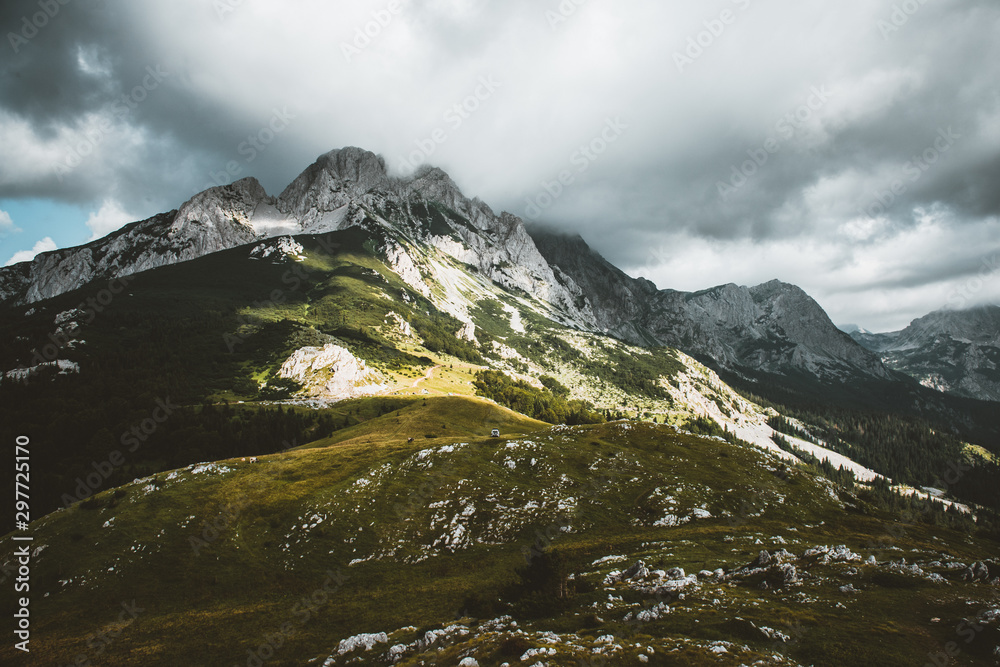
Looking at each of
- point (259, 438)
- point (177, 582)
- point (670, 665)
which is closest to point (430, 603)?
point (670, 665)

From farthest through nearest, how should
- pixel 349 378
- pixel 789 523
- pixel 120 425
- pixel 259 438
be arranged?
1. pixel 349 378
2. pixel 120 425
3. pixel 259 438
4. pixel 789 523

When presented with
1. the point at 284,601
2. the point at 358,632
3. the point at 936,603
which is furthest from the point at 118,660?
the point at 936,603

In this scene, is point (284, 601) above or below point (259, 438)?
below

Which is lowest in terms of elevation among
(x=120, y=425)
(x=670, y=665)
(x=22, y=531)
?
(x=670, y=665)

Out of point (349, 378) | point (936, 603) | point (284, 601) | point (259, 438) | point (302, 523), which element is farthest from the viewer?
point (349, 378)

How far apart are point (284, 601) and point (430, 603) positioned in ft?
51.8

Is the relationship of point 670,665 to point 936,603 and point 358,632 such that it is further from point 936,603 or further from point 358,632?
point 358,632

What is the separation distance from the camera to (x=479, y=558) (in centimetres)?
4788

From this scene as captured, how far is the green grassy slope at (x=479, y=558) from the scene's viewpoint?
26.3 m

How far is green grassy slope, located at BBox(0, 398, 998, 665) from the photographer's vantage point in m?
26.3

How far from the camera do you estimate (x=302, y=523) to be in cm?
5634

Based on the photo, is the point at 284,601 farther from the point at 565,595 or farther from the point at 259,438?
the point at 259,438

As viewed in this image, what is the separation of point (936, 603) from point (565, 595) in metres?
24.5

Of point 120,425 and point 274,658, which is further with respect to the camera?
point 120,425
